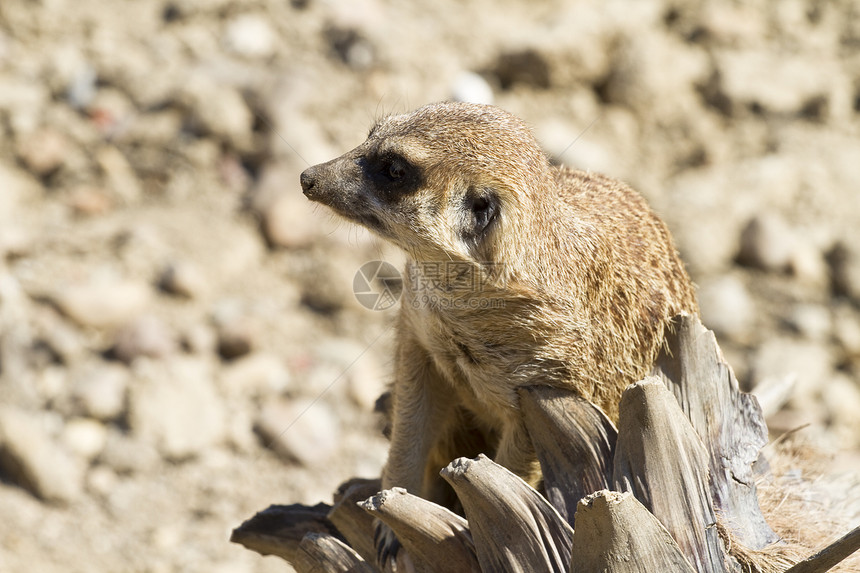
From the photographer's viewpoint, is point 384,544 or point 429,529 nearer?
point 429,529

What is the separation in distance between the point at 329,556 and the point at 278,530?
1.25ft

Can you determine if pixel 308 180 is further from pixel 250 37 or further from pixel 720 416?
pixel 250 37

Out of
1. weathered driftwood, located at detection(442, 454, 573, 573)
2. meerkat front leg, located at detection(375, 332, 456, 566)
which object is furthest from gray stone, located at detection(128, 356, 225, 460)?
weathered driftwood, located at detection(442, 454, 573, 573)

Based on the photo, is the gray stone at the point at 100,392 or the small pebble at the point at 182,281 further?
the small pebble at the point at 182,281

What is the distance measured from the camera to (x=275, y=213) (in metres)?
5.24

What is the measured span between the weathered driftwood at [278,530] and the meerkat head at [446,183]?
860mm

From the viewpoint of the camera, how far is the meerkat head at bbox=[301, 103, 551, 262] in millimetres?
2314

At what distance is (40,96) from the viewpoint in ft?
18.0

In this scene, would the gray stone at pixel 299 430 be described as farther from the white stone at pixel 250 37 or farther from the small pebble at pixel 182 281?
the white stone at pixel 250 37

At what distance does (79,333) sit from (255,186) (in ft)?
4.45

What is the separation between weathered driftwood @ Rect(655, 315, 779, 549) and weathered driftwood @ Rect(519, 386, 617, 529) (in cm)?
23

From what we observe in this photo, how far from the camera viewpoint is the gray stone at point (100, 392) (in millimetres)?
4418

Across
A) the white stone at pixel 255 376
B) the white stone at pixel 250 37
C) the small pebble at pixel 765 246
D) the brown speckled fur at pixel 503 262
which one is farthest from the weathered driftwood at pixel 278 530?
the white stone at pixel 250 37

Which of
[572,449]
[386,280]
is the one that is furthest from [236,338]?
[572,449]
